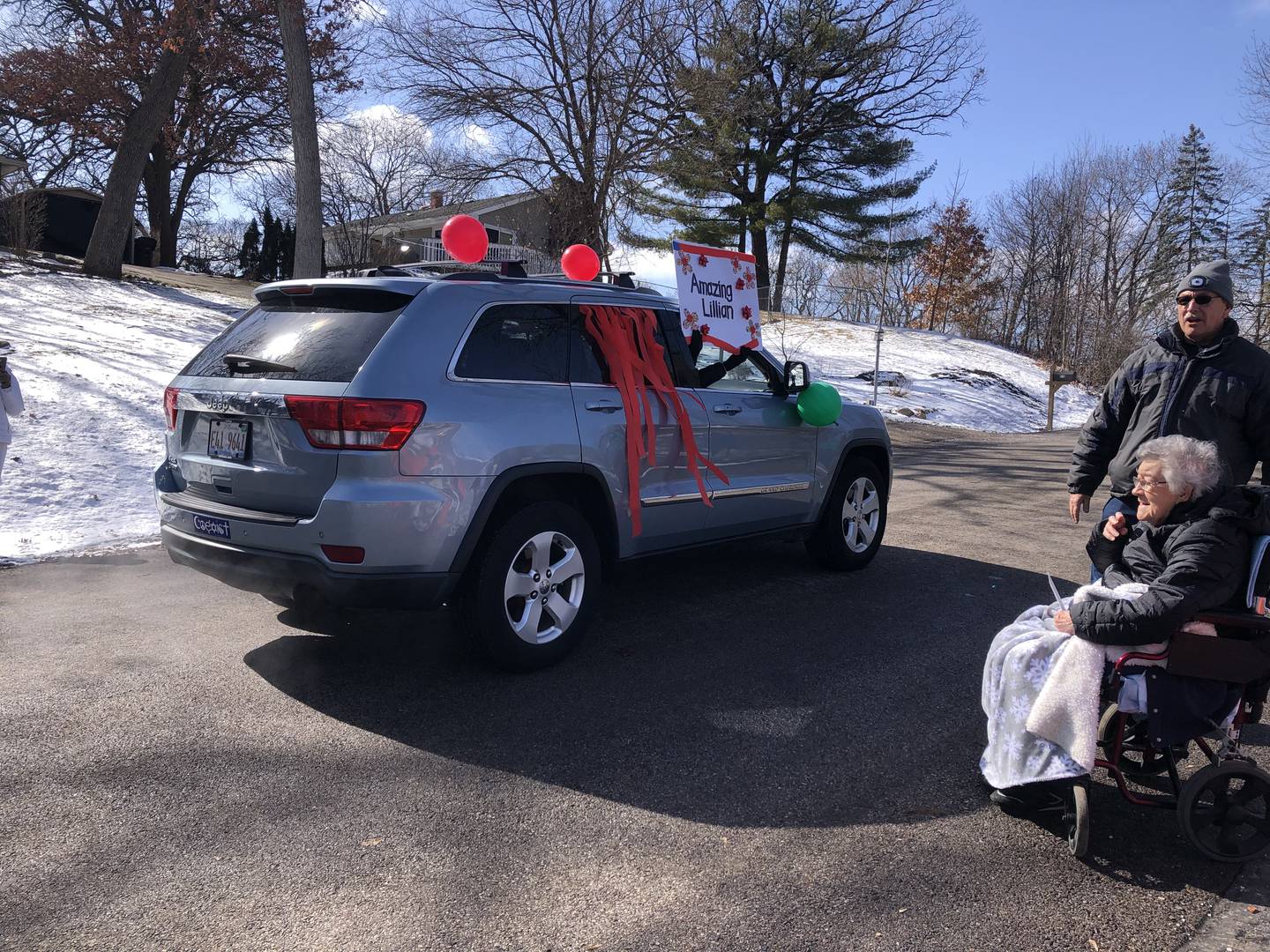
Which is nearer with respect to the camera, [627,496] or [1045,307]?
[627,496]

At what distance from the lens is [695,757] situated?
3.71m

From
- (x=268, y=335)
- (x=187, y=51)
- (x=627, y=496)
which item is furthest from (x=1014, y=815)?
(x=187, y=51)

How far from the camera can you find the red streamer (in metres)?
4.94

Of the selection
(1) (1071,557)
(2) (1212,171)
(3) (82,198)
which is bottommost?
(1) (1071,557)

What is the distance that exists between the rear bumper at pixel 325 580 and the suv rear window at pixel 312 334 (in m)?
0.79

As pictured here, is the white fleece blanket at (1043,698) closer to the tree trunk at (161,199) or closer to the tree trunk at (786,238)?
the tree trunk at (786,238)

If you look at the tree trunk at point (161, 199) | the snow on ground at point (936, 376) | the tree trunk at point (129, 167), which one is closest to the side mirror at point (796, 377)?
the snow on ground at point (936, 376)

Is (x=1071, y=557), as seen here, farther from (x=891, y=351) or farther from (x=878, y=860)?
(x=891, y=351)

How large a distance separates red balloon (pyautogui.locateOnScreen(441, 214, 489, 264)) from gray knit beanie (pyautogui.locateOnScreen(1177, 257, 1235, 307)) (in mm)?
3641

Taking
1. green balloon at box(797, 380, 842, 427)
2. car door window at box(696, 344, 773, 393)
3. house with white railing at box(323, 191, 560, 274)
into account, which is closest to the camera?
car door window at box(696, 344, 773, 393)

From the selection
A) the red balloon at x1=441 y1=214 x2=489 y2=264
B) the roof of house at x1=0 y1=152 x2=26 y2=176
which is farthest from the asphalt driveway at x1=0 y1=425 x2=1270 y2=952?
the roof of house at x1=0 y1=152 x2=26 y2=176

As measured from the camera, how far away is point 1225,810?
3.05 m

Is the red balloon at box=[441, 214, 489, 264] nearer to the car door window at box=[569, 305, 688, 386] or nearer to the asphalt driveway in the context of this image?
the car door window at box=[569, 305, 688, 386]

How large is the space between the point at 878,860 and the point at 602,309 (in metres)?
3.08
